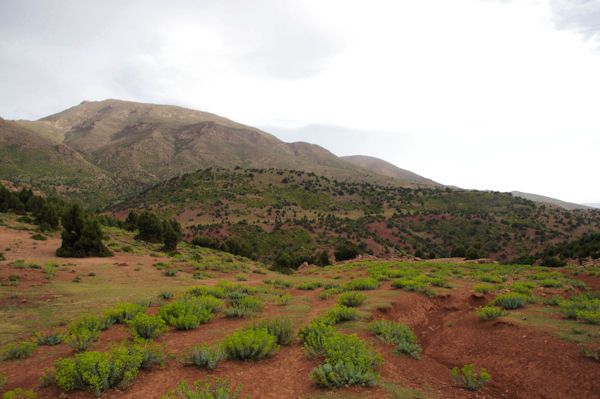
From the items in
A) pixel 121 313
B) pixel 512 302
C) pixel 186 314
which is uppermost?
pixel 512 302

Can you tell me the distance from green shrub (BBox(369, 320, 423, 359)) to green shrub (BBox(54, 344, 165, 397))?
4.67 metres

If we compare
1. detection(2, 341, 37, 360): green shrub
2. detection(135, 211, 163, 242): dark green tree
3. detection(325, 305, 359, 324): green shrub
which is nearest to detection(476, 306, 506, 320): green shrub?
detection(325, 305, 359, 324): green shrub

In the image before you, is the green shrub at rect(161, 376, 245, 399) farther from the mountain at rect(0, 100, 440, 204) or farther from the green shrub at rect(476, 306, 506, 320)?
the mountain at rect(0, 100, 440, 204)

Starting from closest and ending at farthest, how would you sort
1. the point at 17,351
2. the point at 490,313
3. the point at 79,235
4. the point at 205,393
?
the point at 205,393 < the point at 17,351 < the point at 490,313 < the point at 79,235

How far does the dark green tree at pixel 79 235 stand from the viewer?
1965 centimetres

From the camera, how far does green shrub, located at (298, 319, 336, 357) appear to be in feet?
15.6

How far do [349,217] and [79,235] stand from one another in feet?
222

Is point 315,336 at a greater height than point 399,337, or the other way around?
point 315,336

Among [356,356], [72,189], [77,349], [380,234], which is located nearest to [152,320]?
[77,349]

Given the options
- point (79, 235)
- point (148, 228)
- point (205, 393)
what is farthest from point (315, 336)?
point (148, 228)

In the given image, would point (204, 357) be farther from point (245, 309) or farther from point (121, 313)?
point (121, 313)

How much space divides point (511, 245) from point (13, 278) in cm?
7432

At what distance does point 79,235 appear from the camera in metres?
20.3

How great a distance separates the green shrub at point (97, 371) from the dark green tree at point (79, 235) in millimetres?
20958
